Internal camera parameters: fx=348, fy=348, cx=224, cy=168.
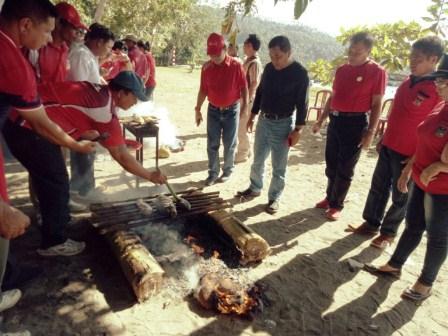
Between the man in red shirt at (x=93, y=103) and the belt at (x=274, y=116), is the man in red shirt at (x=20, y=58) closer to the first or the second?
the man in red shirt at (x=93, y=103)

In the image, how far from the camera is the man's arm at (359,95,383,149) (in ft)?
14.4

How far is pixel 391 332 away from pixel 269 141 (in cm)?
282

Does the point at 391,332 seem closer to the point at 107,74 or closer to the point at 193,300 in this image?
the point at 193,300

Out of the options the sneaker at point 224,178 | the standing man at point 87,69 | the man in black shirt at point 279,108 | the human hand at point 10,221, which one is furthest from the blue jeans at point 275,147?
the human hand at point 10,221

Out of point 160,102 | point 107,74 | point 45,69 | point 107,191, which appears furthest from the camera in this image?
point 160,102

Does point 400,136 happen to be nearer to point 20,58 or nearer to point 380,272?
point 380,272

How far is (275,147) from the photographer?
5.00 meters

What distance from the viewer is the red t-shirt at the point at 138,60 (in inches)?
334

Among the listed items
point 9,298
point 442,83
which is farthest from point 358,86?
point 9,298

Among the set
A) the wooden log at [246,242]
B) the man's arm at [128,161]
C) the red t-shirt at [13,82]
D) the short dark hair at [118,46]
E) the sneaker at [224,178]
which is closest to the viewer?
the red t-shirt at [13,82]

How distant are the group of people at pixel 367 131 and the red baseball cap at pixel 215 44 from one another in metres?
0.01

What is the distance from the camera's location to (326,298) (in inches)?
135

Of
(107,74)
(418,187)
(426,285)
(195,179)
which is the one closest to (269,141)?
(195,179)

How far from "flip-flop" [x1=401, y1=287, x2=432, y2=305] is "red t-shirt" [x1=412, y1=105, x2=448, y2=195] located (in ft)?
3.68
